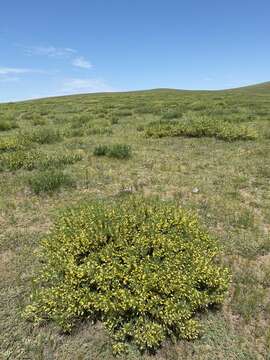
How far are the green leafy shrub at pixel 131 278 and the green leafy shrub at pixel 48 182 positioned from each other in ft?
11.0

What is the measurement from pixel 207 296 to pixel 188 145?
952 centimetres

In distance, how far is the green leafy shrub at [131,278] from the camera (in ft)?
13.1

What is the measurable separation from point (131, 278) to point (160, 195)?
416 cm

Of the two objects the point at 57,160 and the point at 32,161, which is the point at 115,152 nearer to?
the point at 57,160

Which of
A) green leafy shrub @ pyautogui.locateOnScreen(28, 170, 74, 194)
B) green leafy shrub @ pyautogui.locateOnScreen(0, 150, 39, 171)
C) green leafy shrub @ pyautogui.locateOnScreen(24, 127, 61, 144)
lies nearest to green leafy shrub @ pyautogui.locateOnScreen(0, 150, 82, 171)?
green leafy shrub @ pyautogui.locateOnScreen(0, 150, 39, 171)

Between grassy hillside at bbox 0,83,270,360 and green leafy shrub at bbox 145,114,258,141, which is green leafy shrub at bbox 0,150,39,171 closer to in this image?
grassy hillside at bbox 0,83,270,360

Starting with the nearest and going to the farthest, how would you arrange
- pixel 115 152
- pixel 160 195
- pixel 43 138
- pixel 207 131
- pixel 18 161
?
pixel 160 195
pixel 18 161
pixel 115 152
pixel 43 138
pixel 207 131

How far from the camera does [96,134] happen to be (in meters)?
16.3

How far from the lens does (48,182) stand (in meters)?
8.39

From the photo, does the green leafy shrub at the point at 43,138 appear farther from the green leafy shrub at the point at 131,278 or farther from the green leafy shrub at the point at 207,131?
the green leafy shrub at the point at 131,278

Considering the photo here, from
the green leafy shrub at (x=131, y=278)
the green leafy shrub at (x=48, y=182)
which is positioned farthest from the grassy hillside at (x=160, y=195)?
the green leafy shrub at (x=131, y=278)

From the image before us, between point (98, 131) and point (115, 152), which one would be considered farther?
point (98, 131)

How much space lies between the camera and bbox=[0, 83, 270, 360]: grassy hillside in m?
4.20

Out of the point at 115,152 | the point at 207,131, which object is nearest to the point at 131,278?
the point at 115,152
